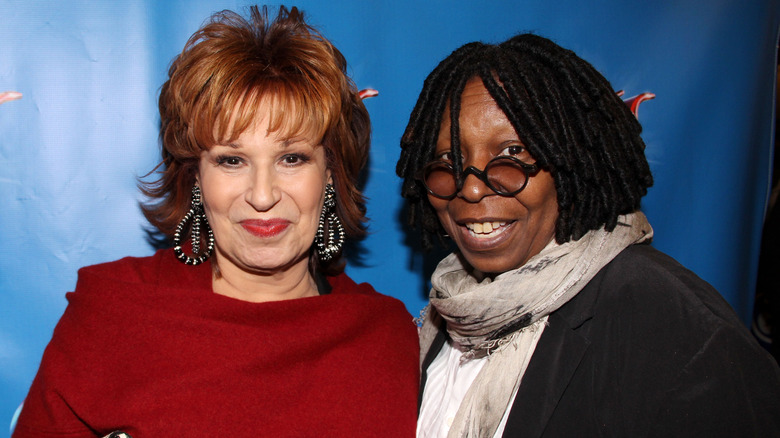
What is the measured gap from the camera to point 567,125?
1333 millimetres

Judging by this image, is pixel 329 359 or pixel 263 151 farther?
pixel 329 359

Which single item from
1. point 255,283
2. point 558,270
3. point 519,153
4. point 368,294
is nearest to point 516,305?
point 558,270

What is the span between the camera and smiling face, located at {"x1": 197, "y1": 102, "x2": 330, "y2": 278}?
146 centimetres

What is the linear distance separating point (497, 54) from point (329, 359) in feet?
3.04

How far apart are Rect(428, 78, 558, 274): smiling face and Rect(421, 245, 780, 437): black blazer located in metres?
0.18

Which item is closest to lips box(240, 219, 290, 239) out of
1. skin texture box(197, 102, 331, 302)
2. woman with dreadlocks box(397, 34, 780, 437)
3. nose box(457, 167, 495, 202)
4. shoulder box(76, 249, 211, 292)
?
skin texture box(197, 102, 331, 302)

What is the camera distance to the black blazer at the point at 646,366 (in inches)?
44.2

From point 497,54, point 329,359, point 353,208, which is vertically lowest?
point 329,359

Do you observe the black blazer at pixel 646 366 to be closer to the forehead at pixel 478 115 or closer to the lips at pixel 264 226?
the forehead at pixel 478 115

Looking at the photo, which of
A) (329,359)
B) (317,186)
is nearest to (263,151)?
(317,186)

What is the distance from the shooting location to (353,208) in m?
1.79

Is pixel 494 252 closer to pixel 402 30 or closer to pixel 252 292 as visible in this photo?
pixel 252 292

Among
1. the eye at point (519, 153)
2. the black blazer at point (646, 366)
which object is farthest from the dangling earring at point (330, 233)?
the black blazer at point (646, 366)

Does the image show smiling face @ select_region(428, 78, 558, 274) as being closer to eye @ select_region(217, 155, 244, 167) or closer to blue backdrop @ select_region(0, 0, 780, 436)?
eye @ select_region(217, 155, 244, 167)
